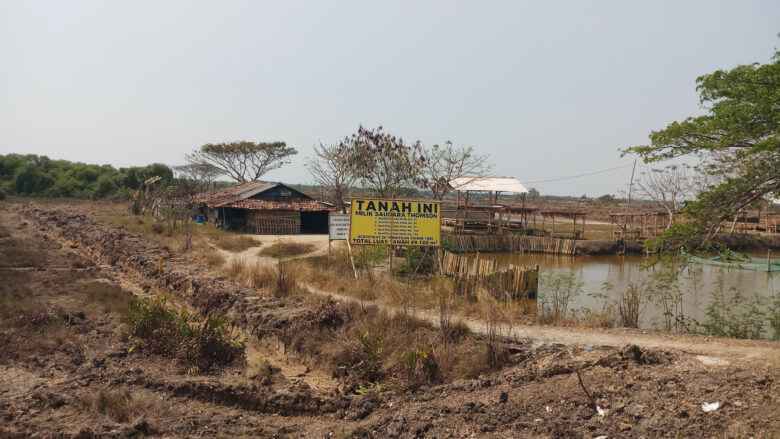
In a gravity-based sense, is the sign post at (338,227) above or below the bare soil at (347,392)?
above

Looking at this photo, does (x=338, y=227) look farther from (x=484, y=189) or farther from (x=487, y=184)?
(x=487, y=184)

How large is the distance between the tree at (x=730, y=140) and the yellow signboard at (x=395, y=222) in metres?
6.70

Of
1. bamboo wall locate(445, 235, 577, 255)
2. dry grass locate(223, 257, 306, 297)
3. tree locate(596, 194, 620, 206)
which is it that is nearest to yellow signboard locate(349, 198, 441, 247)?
dry grass locate(223, 257, 306, 297)

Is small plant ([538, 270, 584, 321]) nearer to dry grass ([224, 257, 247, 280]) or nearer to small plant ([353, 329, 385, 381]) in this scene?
small plant ([353, 329, 385, 381])

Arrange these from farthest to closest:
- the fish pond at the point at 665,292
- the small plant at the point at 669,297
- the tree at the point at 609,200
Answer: the tree at the point at 609,200 < the fish pond at the point at 665,292 < the small plant at the point at 669,297

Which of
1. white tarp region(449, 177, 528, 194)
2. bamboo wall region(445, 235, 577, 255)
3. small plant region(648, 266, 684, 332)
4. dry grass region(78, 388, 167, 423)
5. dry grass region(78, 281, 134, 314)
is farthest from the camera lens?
white tarp region(449, 177, 528, 194)

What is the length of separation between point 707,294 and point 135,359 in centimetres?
1515

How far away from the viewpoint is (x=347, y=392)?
7.67 metres

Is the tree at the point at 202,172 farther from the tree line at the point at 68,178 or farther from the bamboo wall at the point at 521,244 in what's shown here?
the bamboo wall at the point at 521,244

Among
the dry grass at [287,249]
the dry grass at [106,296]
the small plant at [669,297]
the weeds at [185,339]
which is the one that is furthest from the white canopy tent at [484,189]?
the weeds at [185,339]

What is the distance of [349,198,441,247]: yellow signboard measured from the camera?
1458 cm

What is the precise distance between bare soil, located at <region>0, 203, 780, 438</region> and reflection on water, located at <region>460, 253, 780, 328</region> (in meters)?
3.12

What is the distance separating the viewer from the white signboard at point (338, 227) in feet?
55.2

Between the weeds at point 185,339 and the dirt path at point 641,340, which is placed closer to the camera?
the dirt path at point 641,340
